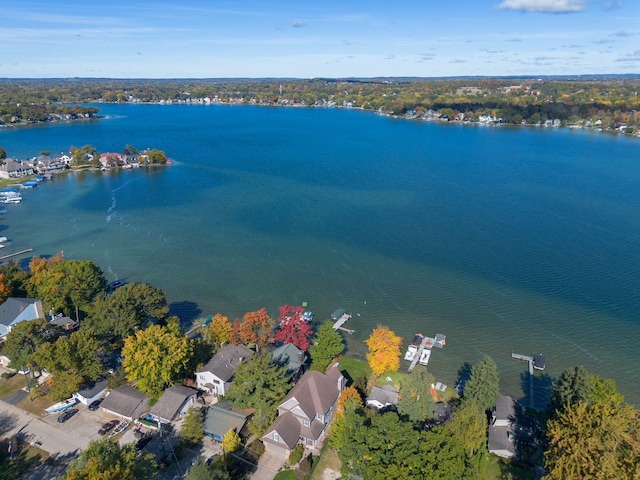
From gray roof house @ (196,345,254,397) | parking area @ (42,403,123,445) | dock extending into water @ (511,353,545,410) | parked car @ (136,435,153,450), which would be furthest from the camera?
dock extending into water @ (511,353,545,410)

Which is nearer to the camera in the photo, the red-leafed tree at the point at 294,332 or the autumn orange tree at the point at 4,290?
the red-leafed tree at the point at 294,332

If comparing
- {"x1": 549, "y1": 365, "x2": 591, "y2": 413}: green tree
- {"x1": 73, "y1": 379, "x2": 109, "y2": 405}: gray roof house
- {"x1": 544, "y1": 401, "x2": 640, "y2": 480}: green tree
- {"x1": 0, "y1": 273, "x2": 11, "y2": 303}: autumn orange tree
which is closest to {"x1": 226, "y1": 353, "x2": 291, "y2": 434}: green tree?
{"x1": 73, "y1": 379, "x2": 109, "y2": 405}: gray roof house

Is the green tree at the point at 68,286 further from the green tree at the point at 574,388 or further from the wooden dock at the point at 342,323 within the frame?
the green tree at the point at 574,388

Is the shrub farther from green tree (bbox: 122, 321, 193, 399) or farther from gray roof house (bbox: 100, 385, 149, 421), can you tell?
gray roof house (bbox: 100, 385, 149, 421)

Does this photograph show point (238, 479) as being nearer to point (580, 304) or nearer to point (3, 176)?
point (580, 304)

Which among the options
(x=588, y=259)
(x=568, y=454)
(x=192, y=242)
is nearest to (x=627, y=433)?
(x=568, y=454)

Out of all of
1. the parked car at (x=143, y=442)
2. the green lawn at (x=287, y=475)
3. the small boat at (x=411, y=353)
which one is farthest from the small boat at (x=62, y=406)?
the small boat at (x=411, y=353)
